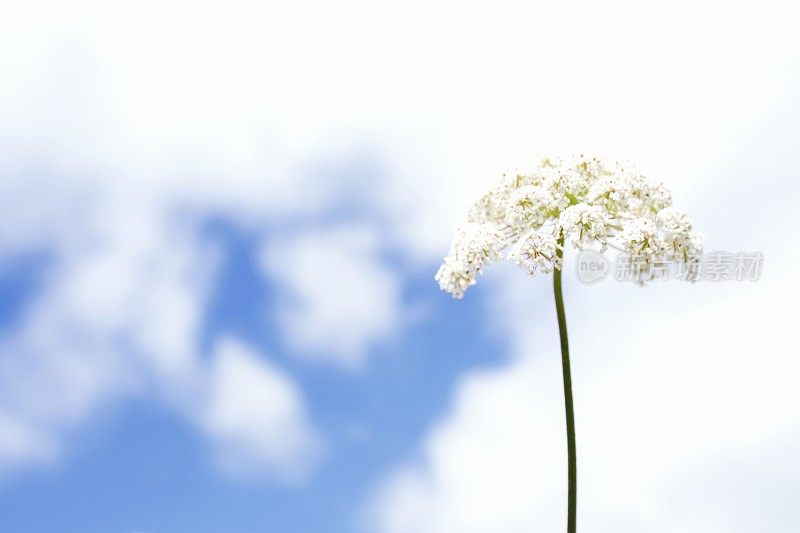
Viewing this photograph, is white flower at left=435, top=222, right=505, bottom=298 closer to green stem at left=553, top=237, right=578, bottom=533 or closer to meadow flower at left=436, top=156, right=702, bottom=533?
meadow flower at left=436, top=156, right=702, bottom=533

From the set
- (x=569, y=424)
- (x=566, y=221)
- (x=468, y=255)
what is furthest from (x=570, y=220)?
(x=569, y=424)

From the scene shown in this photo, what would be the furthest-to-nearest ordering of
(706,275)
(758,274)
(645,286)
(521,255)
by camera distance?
1. (758,274)
2. (706,275)
3. (645,286)
4. (521,255)

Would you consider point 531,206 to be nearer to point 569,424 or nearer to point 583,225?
point 583,225

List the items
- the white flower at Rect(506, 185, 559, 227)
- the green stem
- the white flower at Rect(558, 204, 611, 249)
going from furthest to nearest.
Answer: the white flower at Rect(506, 185, 559, 227) < the white flower at Rect(558, 204, 611, 249) < the green stem

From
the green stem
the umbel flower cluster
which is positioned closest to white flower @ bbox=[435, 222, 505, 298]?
the umbel flower cluster

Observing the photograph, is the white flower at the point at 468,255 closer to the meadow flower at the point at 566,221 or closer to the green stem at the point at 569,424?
the meadow flower at the point at 566,221

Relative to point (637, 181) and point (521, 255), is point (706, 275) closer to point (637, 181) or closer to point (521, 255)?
point (637, 181)

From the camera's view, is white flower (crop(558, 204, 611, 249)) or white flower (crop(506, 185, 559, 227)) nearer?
white flower (crop(558, 204, 611, 249))

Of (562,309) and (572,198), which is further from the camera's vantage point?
(572,198)

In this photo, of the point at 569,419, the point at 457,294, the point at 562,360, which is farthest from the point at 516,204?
the point at 569,419
